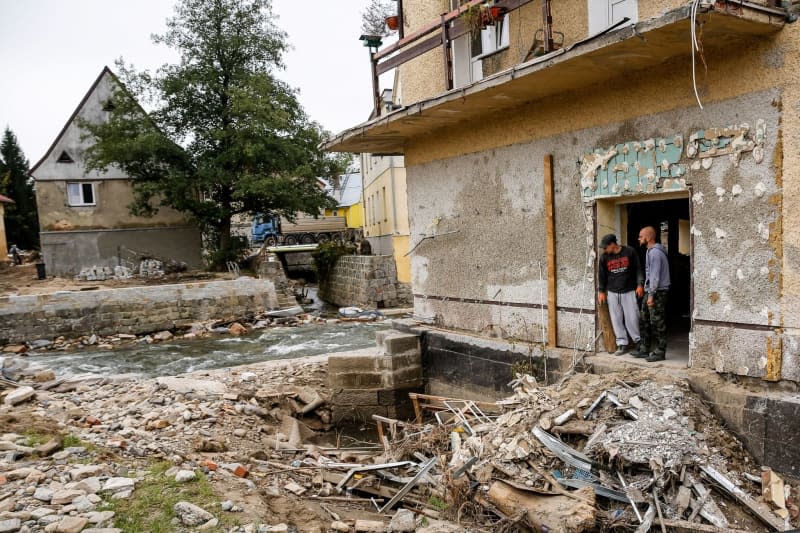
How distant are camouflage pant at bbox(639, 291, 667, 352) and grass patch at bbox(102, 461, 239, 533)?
456 centimetres

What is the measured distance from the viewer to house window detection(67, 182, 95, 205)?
26.7 metres

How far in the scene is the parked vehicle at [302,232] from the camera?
32438mm

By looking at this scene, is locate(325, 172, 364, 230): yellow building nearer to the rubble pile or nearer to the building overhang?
the building overhang

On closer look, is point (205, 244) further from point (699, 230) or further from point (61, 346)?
point (699, 230)

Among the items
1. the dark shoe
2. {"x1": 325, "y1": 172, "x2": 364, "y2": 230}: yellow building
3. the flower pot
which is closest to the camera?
the dark shoe

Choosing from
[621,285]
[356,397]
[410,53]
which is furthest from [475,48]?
[356,397]

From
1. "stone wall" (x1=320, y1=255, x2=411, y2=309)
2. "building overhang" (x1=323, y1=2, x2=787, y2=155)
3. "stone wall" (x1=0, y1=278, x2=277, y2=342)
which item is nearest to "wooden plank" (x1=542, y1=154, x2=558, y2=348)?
"building overhang" (x1=323, y1=2, x2=787, y2=155)

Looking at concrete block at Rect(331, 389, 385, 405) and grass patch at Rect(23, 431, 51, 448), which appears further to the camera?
concrete block at Rect(331, 389, 385, 405)

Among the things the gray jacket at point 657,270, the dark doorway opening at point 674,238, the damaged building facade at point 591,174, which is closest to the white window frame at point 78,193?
the damaged building facade at point 591,174

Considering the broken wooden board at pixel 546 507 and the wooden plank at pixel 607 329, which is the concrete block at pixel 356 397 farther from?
the broken wooden board at pixel 546 507

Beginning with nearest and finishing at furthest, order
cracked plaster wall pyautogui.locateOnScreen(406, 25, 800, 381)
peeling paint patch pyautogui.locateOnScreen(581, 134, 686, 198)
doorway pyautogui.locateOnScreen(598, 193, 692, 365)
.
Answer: cracked plaster wall pyautogui.locateOnScreen(406, 25, 800, 381), peeling paint patch pyautogui.locateOnScreen(581, 134, 686, 198), doorway pyautogui.locateOnScreen(598, 193, 692, 365)

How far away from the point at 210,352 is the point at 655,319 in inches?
486

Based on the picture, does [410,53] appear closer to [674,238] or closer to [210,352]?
[674,238]

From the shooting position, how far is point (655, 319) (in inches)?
236
